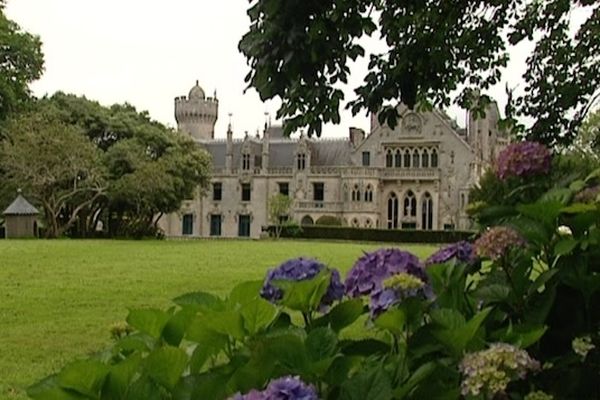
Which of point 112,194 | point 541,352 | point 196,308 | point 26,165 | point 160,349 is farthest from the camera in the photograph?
point 112,194

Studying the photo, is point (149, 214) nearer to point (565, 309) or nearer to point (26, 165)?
point (26, 165)

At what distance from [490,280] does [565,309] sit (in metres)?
0.20

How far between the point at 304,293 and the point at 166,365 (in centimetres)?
39

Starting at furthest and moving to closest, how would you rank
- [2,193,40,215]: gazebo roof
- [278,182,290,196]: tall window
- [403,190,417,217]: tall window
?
[278,182,290,196]: tall window
[403,190,417,217]: tall window
[2,193,40,215]: gazebo roof

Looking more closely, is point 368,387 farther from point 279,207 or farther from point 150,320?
point 279,207

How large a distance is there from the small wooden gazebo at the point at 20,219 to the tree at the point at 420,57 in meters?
27.9

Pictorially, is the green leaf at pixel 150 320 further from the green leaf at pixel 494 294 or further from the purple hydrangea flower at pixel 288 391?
the green leaf at pixel 494 294

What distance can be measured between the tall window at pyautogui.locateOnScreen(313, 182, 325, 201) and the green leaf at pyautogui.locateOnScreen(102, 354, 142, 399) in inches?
2034

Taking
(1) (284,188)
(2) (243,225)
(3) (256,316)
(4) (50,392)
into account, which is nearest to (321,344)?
(3) (256,316)

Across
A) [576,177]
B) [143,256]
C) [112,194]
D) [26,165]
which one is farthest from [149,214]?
[576,177]

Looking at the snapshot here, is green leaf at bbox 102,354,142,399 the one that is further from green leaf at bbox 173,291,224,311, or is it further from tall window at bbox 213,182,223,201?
tall window at bbox 213,182,223,201

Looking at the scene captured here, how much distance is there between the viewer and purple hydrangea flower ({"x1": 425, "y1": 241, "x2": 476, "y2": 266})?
2225mm

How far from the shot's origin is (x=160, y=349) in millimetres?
1504

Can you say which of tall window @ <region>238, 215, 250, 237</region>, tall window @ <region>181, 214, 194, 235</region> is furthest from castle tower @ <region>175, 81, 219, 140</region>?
tall window @ <region>238, 215, 250, 237</region>
